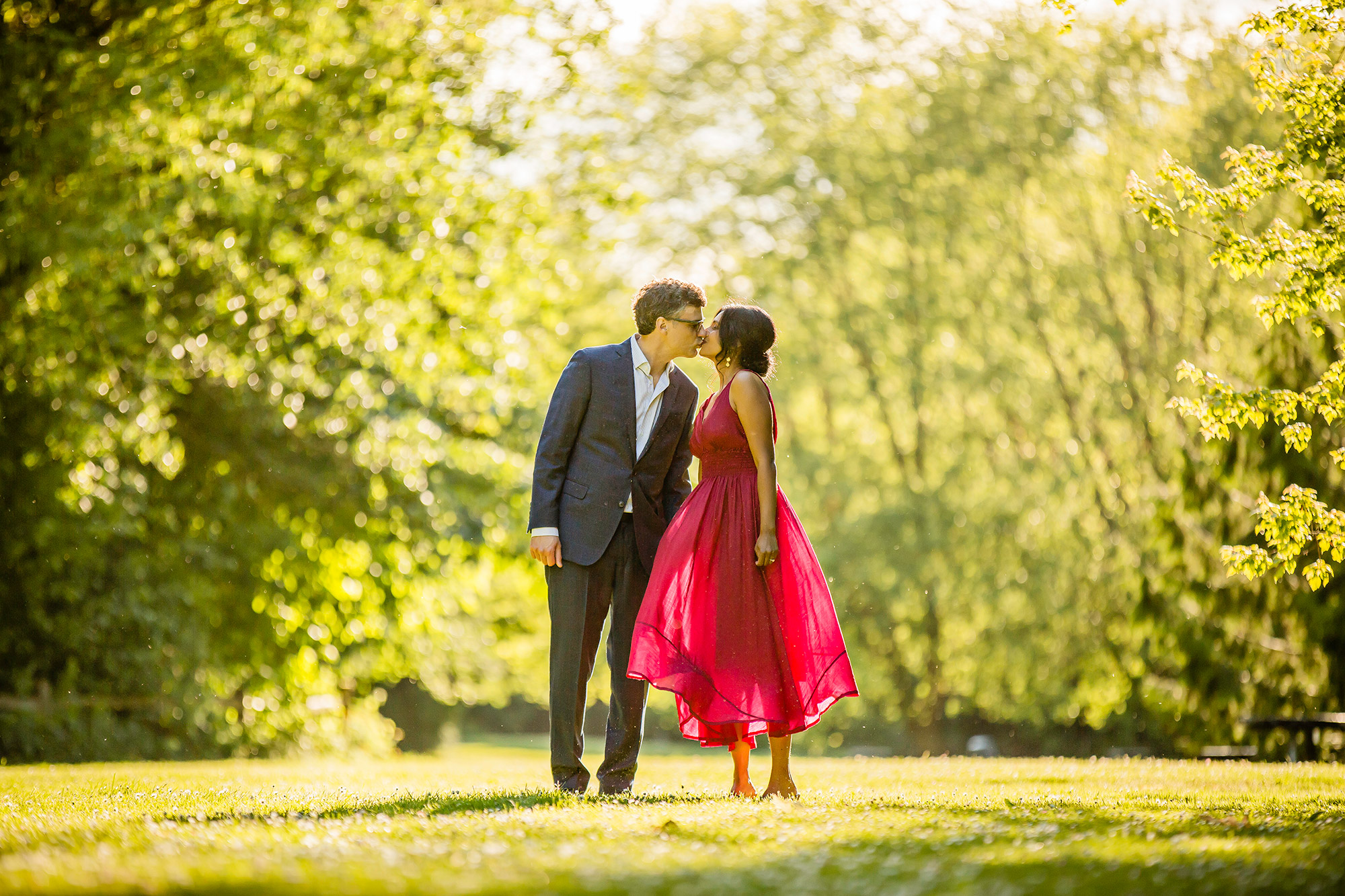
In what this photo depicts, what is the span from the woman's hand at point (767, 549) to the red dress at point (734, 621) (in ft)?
0.35

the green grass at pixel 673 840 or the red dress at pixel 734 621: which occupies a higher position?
the red dress at pixel 734 621

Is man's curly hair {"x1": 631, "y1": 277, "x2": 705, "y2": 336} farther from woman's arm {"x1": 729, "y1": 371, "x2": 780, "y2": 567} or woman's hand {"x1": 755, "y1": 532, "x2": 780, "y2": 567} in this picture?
woman's hand {"x1": 755, "y1": 532, "x2": 780, "y2": 567}

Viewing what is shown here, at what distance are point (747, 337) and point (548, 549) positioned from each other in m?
1.41

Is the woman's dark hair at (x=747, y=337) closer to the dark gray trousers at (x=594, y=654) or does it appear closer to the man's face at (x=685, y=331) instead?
the man's face at (x=685, y=331)

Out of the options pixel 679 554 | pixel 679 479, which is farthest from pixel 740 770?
pixel 679 479

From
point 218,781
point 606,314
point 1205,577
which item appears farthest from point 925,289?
point 218,781

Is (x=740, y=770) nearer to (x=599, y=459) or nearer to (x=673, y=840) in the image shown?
(x=599, y=459)

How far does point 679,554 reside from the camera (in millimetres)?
6109

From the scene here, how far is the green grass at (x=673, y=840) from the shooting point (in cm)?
348

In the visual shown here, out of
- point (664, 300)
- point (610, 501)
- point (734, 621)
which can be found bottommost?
point (734, 621)

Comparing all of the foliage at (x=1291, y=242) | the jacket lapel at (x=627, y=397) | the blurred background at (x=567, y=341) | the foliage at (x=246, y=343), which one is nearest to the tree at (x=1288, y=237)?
the foliage at (x=1291, y=242)

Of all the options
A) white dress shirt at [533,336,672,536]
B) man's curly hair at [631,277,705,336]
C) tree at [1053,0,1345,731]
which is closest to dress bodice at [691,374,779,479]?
white dress shirt at [533,336,672,536]

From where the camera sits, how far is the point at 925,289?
22.7 meters

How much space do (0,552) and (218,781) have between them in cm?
800
